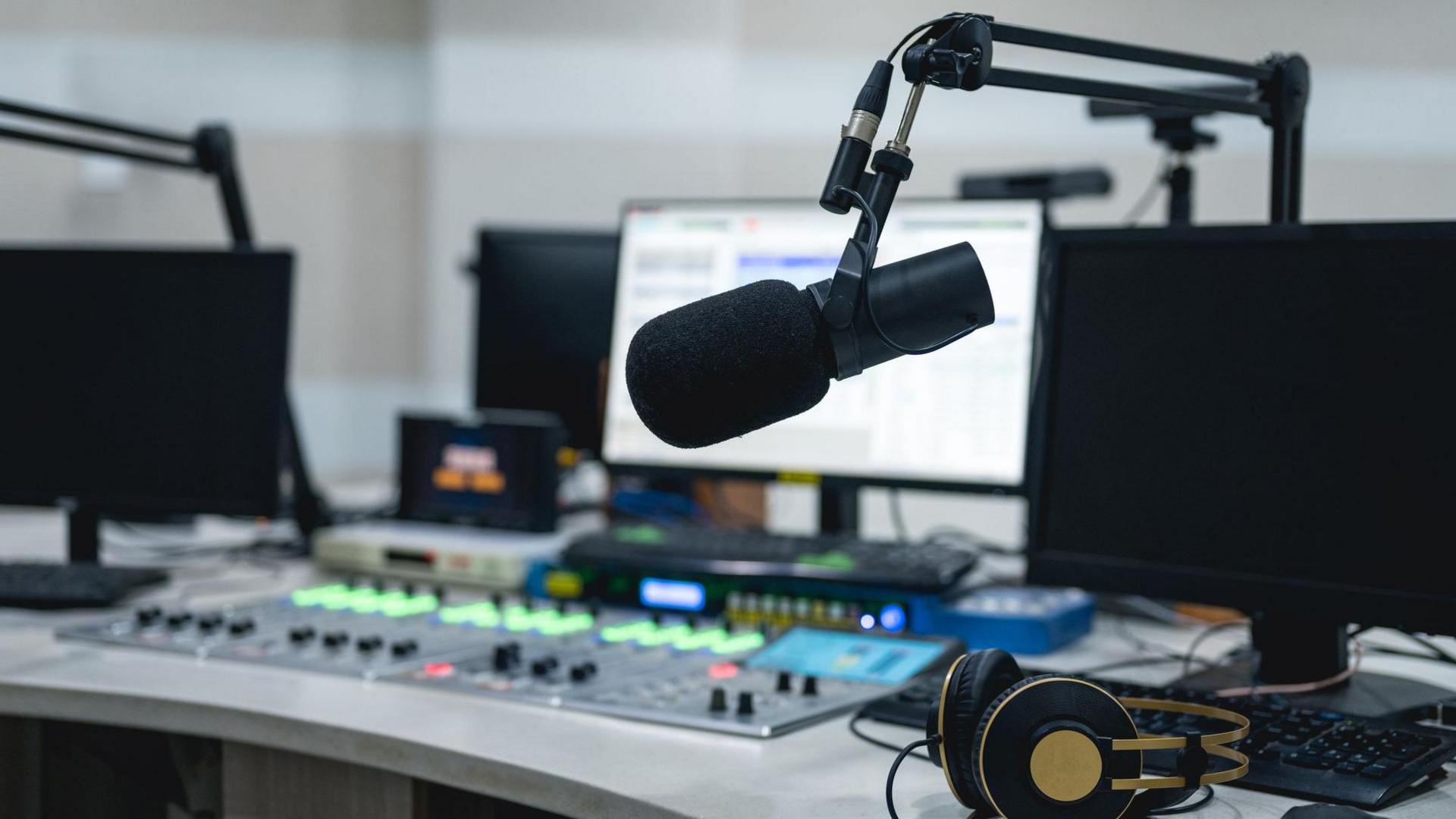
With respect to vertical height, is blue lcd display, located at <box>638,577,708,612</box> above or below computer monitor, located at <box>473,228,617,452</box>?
below

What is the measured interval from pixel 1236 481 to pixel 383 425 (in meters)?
2.64

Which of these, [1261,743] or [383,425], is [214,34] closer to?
[383,425]

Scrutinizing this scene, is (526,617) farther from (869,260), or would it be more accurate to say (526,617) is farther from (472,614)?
(869,260)

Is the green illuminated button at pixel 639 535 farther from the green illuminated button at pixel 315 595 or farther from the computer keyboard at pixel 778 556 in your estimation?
the green illuminated button at pixel 315 595

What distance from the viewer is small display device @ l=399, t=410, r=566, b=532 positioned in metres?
1.70

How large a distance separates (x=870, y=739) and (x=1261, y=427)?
421 millimetres

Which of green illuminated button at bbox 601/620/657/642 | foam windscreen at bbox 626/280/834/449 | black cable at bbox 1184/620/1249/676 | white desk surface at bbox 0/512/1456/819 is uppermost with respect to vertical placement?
foam windscreen at bbox 626/280/834/449

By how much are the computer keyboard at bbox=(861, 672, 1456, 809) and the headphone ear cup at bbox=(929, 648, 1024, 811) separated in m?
0.14

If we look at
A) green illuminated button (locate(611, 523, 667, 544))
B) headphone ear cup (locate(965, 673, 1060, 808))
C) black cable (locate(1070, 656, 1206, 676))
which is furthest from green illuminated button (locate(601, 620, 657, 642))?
headphone ear cup (locate(965, 673, 1060, 808))

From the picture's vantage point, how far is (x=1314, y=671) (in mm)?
1138

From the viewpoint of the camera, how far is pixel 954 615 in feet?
4.41

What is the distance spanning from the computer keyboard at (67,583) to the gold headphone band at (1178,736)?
114 cm

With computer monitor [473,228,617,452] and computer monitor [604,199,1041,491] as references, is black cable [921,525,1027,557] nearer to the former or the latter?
computer monitor [604,199,1041,491]

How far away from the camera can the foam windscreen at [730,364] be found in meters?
0.79
